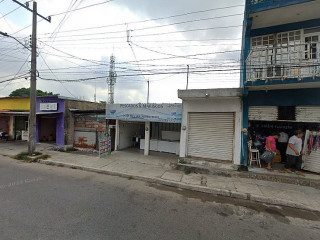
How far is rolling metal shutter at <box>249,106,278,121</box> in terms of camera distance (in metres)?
6.61

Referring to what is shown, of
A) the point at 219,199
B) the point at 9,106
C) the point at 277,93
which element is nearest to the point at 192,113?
the point at 277,93

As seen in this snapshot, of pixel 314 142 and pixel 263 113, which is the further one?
pixel 263 113

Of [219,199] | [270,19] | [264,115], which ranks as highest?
[270,19]

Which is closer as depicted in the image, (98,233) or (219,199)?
(98,233)

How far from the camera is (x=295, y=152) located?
20.3ft

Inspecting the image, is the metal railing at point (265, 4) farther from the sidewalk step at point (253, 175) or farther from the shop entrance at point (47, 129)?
the shop entrance at point (47, 129)

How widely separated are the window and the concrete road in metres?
3.84

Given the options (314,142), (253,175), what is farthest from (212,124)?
(314,142)

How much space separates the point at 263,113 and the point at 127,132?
8.32 meters

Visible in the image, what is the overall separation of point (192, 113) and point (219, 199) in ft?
13.8

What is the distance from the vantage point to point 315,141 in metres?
6.13

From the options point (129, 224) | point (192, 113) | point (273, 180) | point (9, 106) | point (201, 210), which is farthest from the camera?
point (9, 106)

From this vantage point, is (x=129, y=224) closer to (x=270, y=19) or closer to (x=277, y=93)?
(x=277, y=93)

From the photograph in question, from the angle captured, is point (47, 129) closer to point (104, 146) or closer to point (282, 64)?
point (104, 146)
